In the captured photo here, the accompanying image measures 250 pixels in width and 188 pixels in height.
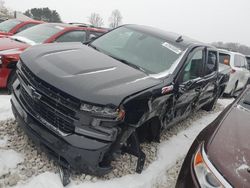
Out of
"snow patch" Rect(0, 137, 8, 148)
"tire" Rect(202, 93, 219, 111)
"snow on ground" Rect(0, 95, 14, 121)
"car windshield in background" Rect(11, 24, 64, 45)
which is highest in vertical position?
"car windshield in background" Rect(11, 24, 64, 45)

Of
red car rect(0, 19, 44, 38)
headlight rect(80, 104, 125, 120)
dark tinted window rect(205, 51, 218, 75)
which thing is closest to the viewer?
headlight rect(80, 104, 125, 120)

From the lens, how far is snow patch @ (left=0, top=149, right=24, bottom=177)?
310cm

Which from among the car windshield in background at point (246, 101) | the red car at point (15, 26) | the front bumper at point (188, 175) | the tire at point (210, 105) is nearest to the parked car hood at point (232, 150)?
the front bumper at point (188, 175)

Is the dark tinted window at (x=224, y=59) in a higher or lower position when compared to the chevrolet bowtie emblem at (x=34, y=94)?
lower

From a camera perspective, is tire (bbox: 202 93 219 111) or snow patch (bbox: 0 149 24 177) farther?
tire (bbox: 202 93 219 111)

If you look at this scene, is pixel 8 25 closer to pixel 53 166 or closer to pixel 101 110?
pixel 53 166

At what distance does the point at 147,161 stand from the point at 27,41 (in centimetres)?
390

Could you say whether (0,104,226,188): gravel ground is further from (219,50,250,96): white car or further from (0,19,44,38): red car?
(219,50,250,96): white car

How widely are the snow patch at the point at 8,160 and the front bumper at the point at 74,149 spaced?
351 millimetres

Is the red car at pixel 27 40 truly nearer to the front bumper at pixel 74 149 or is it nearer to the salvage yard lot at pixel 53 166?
the salvage yard lot at pixel 53 166

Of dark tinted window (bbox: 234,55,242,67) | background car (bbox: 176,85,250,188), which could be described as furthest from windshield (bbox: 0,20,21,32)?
background car (bbox: 176,85,250,188)

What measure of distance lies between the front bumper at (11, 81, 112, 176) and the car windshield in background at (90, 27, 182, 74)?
1.37 meters

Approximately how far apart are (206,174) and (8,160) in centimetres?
213

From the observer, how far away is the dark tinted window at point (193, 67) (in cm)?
427
